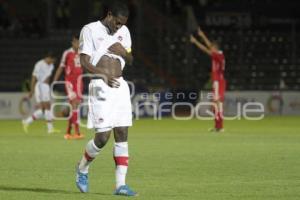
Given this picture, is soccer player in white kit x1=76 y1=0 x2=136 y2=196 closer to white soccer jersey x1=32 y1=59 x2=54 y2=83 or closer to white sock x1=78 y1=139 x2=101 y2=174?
white sock x1=78 y1=139 x2=101 y2=174

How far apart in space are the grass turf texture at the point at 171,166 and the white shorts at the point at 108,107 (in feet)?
2.85

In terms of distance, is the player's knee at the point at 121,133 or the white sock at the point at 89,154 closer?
the player's knee at the point at 121,133

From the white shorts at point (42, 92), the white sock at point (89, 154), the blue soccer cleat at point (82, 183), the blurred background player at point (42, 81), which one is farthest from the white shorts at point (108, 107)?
the white shorts at point (42, 92)

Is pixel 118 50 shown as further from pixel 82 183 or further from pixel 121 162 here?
pixel 82 183

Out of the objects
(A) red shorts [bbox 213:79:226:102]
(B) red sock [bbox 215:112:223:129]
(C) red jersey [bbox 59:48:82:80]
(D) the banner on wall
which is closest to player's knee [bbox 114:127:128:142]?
(C) red jersey [bbox 59:48:82:80]

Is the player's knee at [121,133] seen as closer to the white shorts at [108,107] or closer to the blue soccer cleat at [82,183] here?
the white shorts at [108,107]

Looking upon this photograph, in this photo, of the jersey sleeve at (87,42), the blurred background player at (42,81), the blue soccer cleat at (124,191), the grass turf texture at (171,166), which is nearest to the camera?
the blue soccer cleat at (124,191)

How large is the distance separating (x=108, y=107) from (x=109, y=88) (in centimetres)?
23

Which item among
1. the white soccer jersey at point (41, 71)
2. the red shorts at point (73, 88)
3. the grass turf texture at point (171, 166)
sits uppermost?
the white soccer jersey at point (41, 71)

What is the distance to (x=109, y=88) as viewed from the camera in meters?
11.0

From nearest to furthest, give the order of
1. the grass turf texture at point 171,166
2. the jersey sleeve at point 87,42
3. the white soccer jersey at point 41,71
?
the jersey sleeve at point 87,42
the grass turf texture at point 171,166
the white soccer jersey at point 41,71

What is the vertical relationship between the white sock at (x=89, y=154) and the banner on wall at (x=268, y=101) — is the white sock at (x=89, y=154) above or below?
above

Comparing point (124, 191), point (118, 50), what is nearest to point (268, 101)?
point (118, 50)

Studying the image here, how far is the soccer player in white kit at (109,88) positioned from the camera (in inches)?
431
